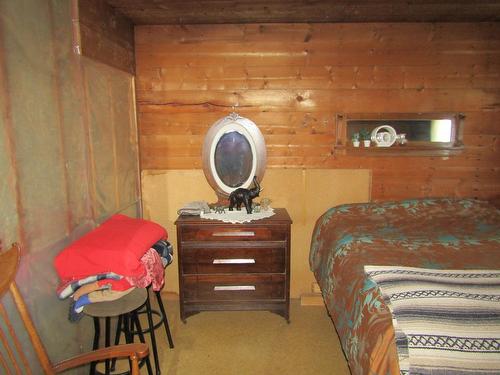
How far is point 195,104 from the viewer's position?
2.75m

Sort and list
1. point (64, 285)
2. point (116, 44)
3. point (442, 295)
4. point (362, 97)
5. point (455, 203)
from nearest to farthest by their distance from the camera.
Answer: point (442, 295) < point (64, 285) < point (116, 44) < point (455, 203) < point (362, 97)

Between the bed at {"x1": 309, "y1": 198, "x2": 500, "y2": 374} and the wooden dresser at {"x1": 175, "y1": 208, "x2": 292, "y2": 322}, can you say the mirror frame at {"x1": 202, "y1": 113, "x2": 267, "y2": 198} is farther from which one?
the bed at {"x1": 309, "y1": 198, "x2": 500, "y2": 374}

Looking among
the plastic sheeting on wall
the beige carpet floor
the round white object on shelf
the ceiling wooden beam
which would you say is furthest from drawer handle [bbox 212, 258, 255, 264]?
the ceiling wooden beam

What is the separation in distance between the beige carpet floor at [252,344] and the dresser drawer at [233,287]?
0.22 m

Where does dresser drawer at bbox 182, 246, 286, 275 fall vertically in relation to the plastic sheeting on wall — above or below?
below

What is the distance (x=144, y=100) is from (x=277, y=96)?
→ 42.7 inches

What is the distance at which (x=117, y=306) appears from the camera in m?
1.68

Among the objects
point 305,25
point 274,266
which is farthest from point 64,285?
point 305,25

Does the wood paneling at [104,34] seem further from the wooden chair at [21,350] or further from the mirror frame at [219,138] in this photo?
the wooden chair at [21,350]

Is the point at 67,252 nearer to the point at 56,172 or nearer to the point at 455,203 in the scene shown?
the point at 56,172

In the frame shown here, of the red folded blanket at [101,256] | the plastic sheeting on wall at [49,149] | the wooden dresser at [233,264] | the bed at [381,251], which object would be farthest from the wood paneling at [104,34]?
the bed at [381,251]

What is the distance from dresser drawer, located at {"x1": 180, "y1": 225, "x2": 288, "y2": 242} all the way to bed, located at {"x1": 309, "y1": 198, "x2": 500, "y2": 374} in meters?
0.36

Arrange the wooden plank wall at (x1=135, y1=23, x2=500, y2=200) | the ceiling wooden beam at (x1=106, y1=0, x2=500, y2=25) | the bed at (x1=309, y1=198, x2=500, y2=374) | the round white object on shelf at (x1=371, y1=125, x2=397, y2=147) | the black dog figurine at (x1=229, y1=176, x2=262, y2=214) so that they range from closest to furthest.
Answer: the bed at (x1=309, y1=198, x2=500, y2=374) < the ceiling wooden beam at (x1=106, y1=0, x2=500, y2=25) < the black dog figurine at (x1=229, y1=176, x2=262, y2=214) < the wooden plank wall at (x1=135, y1=23, x2=500, y2=200) < the round white object on shelf at (x1=371, y1=125, x2=397, y2=147)

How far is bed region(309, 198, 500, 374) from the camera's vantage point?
1335 mm
